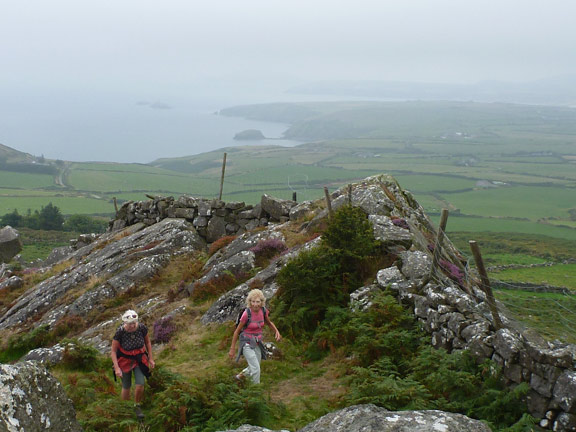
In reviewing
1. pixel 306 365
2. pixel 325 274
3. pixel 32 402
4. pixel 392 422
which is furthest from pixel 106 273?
pixel 392 422

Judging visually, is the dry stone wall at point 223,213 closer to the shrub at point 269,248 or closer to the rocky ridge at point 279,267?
the rocky ridge at point 279,267

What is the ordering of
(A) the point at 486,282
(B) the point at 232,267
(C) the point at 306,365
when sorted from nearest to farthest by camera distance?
(A) the point at 486,282
(C) the point at 306,365
(B) the point at 232,267

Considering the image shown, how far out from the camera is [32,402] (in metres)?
7.09

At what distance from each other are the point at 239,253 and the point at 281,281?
20.9ft

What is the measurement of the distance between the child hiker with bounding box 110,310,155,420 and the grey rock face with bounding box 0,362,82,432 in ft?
7.20

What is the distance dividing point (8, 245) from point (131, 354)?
38.6 meters

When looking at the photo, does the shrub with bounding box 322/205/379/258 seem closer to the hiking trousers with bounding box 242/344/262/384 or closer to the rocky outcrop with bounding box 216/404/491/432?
the hiking trousers with bounding box 242/344/262/384

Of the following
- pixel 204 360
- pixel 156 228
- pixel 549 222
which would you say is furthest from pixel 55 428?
pixel 549 222

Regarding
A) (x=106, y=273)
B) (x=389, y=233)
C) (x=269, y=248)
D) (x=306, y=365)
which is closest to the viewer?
(x=306, y=365)

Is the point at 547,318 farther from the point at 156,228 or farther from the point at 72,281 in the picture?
the point at 72,281

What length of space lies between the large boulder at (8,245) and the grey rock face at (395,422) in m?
42.7

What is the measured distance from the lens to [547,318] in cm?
2802

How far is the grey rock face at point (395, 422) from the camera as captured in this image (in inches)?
264

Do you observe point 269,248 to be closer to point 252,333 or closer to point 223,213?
point 223,213
